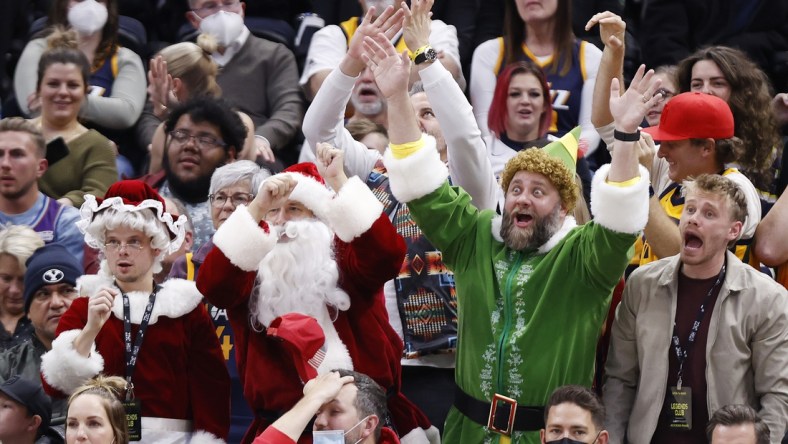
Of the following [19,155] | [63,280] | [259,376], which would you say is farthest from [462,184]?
[19,155]

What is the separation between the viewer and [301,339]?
5664 mm

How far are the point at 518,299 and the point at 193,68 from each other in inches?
126

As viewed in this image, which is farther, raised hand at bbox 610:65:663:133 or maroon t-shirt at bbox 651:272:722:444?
maroon t-shirt at bbox 651:272:722:444

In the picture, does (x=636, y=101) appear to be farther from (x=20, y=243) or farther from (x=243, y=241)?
(x=20, y=243)

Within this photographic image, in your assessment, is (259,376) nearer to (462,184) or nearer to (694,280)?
(462,184)

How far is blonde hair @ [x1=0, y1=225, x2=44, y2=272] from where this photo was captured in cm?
718

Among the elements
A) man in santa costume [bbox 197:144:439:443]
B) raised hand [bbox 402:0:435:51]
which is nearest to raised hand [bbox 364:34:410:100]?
raised hand [bbox 402:0:435:51]

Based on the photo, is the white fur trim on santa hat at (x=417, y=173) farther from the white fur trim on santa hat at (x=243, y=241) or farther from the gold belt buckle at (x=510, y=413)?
the gold belt buckle at (x=510, y=413)

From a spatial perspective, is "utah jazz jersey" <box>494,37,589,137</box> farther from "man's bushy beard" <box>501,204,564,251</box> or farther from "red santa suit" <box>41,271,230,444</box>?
"red santa suit" <box>41,271,230,444</box>

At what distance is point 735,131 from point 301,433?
2593 millimetres

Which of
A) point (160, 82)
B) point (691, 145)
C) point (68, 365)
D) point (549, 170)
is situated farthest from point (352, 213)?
point (160, 82)

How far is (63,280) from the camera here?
6.92 metres

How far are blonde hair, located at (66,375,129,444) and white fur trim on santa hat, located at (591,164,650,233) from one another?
1.95 metres

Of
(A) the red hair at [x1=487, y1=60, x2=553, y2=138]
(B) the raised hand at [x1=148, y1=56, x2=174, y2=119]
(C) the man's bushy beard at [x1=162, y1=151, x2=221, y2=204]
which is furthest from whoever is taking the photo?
(B) the raised hand at [x1=148, y1=56, x2=174, y2=119]
